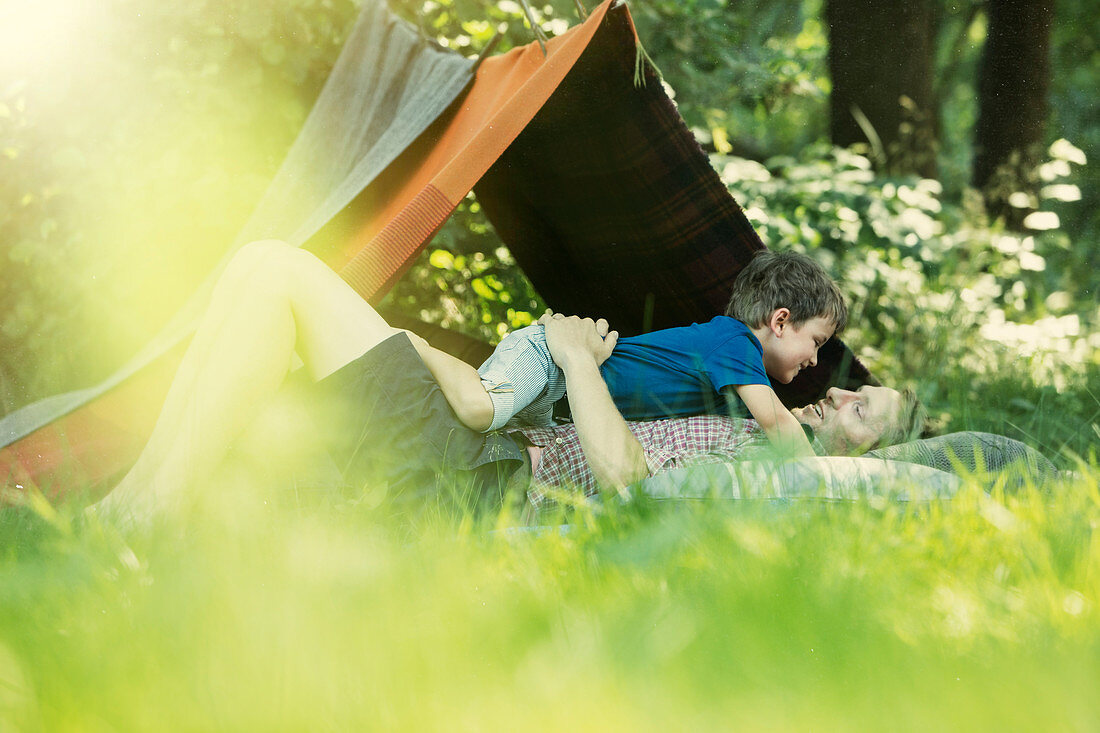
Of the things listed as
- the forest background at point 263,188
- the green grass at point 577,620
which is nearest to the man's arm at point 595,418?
the green grass at point 577,620

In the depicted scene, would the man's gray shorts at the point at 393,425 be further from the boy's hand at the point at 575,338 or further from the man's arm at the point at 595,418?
the boy's hand at the point at 575,338

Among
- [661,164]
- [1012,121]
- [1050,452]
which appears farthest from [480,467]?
[1012,121]

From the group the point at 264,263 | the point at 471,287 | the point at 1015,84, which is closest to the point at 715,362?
the point at 264,263

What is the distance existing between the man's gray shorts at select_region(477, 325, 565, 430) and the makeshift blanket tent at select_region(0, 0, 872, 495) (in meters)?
0.31

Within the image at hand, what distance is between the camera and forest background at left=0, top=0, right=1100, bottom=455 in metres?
3.45

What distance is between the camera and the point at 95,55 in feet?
11.4

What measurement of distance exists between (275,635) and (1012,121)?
5282 mm

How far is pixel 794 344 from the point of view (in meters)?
2.28

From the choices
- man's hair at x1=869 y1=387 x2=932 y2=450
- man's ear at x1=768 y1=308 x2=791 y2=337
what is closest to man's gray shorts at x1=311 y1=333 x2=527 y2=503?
man's ear at x1=768 y1=308 x2=791 y2=337

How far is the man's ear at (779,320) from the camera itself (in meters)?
2.26

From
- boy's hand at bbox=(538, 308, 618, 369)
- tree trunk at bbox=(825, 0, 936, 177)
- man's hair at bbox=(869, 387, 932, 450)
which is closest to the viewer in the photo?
boy's hand at bbox=(538, 308, 618, 369)

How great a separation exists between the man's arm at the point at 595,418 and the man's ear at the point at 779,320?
0.46m

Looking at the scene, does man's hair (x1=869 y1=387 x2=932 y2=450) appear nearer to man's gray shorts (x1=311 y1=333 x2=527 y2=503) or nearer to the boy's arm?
the boy's arm

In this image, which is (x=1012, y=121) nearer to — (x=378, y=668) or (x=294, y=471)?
(x=294, y=471)
